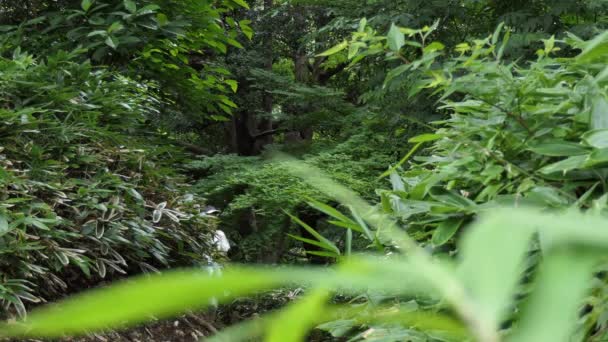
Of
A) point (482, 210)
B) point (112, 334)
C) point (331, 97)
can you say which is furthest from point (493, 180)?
point (331, 97)

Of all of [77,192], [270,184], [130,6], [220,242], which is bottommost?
[270,184]

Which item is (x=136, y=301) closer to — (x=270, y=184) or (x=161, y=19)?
(x=161, y=19)

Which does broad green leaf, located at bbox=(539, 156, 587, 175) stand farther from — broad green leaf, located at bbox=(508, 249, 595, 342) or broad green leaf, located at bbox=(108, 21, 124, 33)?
broad green leaf, located at bbox=(108, 21, 124, 33)

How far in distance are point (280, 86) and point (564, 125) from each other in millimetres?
7951

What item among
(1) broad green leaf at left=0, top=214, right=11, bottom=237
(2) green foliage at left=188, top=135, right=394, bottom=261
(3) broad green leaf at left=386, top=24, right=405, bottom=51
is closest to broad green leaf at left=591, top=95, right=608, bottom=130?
(3) broad green leaf at left=386, top=24, right=405, bottom=51

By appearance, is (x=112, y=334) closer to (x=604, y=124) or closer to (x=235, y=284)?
(x=604, y=124)

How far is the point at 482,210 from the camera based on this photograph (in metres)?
1.11

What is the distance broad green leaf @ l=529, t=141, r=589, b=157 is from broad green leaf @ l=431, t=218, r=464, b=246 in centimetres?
21

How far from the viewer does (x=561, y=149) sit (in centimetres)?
111

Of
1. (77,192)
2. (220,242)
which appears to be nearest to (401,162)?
(77,192)

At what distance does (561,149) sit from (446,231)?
26 cm

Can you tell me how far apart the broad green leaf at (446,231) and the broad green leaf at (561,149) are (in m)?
0.21

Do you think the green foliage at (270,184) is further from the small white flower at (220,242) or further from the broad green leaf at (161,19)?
the broad green leaf at (161,19)

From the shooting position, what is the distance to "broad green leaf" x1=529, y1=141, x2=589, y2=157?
1.09m
